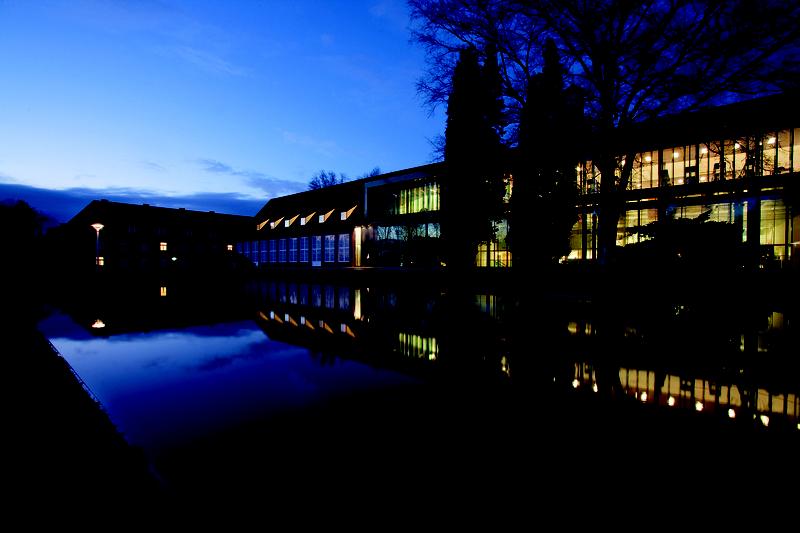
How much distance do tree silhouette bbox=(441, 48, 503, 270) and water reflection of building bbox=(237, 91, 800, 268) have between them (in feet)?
9.58

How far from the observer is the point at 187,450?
9.08 feet

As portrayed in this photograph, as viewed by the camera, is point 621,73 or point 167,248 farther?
point 167,248

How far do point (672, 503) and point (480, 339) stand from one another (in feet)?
15.4

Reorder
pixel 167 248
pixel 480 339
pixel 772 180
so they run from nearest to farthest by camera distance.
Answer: pixel 480 339 < pixel 772 180 < pixel 167 248

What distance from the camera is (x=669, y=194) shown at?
21984mm

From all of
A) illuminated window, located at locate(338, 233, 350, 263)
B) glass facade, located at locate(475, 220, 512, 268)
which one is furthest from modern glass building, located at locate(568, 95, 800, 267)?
illuminated window, located at locate(338, 233, 350, 263)

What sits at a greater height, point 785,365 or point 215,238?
point 215,238

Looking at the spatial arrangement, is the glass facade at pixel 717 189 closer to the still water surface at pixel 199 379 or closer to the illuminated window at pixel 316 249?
the still water surface at pixel 199 379

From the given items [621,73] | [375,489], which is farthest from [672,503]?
[621,73]

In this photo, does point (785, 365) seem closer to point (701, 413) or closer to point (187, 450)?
point (701, 413)

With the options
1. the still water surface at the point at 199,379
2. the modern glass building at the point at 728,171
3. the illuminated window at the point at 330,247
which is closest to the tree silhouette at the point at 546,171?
the modern glass building at the point at 728,171

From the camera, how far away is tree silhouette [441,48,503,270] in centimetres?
2439

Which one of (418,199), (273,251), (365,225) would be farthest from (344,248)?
(273,251)

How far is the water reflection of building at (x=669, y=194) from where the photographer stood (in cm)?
1922
